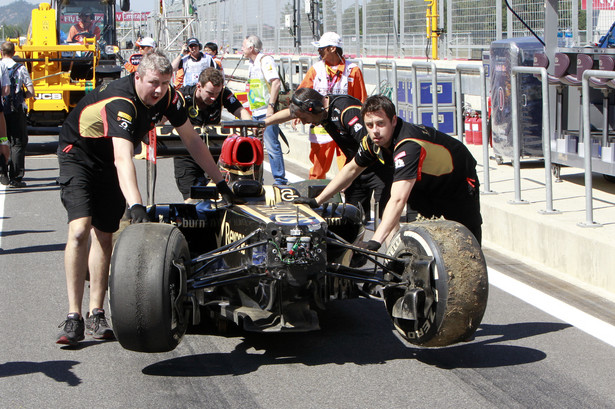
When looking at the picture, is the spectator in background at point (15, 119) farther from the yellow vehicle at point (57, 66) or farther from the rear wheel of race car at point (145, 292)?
the rear wheel of race car at point (145, 292)

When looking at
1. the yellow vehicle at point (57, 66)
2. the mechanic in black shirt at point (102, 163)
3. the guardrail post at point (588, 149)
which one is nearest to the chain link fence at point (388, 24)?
the guardrail post at point (588, 149)

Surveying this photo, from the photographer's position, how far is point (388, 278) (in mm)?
5844

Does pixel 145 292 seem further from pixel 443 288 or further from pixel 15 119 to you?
pixel 15 119

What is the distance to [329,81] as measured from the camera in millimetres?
10641

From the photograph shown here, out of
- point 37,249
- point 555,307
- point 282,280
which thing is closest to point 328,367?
point 282,280

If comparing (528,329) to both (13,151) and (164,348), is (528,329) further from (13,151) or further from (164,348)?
(13,151)

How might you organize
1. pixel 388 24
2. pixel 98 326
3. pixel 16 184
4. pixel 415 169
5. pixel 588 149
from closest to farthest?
pixel 415 169
pixel 98 326
pixel 588 149
pixel 16 184
pixel 388 24

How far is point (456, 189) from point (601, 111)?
593 centimetres

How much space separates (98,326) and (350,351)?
5.70ft

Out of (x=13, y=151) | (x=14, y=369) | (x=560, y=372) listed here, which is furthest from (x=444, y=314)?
(x=13, y=151)

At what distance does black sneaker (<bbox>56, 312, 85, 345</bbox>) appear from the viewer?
613 cm

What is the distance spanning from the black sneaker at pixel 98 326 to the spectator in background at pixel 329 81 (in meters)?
4.40

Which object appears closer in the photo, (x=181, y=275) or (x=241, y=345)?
(x=181, y=275)

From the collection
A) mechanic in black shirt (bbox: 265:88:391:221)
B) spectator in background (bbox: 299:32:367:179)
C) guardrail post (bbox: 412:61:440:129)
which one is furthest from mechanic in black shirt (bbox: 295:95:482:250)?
guardrail post (bbox: 412:61:440:129)
